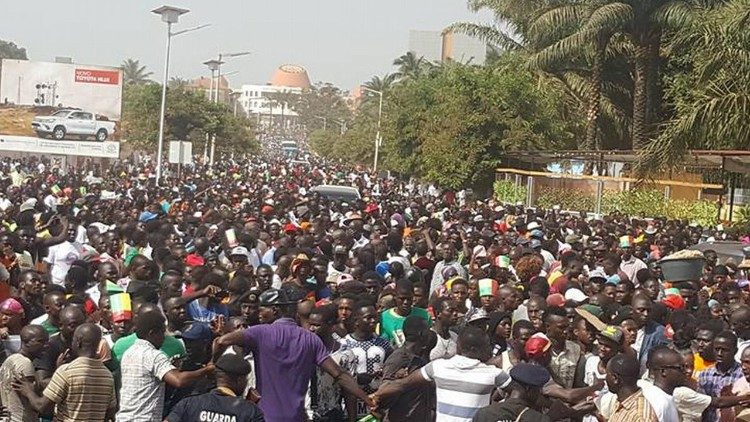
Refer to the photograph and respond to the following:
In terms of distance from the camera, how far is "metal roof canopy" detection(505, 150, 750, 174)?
24.9 m

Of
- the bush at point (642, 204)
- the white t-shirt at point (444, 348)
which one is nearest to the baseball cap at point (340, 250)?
the white t-shirt at point (444, 348)

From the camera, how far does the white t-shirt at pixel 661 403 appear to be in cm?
634

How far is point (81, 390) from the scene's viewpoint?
6730 mm

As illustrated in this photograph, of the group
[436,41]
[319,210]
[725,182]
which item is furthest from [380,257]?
[436,41]

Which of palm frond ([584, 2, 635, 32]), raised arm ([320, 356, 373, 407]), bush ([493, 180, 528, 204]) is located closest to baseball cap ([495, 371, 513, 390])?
raised arm ([320, 356, 373, 407])

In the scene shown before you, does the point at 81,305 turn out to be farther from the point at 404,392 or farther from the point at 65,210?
the point at 65,210

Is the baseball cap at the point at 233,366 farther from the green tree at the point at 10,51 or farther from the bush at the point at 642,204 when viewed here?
the green tree at the point at 10,51

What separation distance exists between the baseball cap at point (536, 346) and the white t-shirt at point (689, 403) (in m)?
1.04

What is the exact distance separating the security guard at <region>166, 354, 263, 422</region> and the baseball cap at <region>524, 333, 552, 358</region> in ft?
6.79

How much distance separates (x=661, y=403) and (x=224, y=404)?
218 cm

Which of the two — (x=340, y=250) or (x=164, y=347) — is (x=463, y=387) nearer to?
(x=164, y=347)

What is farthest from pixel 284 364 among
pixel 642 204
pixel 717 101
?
pixel 642 204

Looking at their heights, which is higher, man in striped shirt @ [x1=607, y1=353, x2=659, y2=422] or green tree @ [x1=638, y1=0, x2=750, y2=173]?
green tree @ [x1=638, y1=0, x2=750, y2=173]

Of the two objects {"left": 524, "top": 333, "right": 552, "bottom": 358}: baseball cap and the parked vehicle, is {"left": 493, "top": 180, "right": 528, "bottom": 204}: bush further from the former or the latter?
{"left": 524, "top": 333, "right": 552, "bottom": 358}: baseball cap
